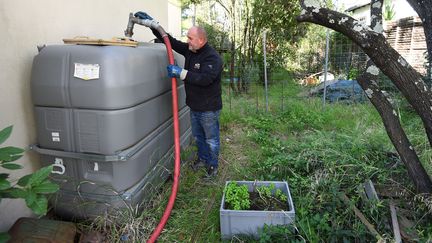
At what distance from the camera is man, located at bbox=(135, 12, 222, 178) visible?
313cm

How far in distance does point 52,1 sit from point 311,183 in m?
2.70

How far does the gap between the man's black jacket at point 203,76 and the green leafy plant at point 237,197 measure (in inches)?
39.8

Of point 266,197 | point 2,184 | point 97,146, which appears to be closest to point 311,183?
point 266,197

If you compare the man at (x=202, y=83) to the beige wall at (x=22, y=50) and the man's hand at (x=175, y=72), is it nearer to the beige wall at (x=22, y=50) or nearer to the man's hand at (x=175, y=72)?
the man's hand at (x=175, y=72)

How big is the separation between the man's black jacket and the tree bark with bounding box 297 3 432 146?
45.0 inches

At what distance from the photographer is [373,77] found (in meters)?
2.56

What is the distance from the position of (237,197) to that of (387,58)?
151 centimetres

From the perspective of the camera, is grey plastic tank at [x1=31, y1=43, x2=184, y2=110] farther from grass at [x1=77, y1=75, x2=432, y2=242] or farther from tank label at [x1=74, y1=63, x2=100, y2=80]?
grass at [x1=77, y1=75, x2=432, y2=242]

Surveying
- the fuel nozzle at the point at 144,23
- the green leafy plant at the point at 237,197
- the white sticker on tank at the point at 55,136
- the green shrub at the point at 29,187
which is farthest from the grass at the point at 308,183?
the fuel nozzle at the point at 144,23

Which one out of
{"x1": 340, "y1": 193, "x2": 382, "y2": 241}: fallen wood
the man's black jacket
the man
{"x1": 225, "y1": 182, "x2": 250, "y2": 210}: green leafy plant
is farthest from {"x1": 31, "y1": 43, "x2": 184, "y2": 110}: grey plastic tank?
{"x1": 340, "y1": 193, "x2": 382, "y2": 241}: fallen wood

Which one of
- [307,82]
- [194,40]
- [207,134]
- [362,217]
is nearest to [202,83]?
[194,40]

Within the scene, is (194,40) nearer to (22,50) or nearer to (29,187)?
(22,50)

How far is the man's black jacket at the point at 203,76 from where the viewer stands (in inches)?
124

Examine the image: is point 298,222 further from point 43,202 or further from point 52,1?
point 52,1
